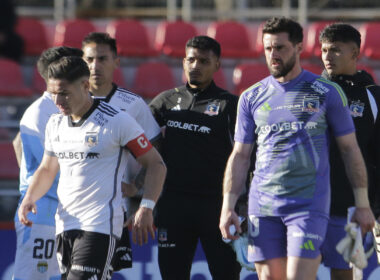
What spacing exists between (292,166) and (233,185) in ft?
1.37

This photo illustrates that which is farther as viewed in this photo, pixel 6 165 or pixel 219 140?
pixel 6 165

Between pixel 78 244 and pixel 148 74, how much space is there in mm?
6792

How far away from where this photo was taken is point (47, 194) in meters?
5.54

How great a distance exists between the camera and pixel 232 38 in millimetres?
12242

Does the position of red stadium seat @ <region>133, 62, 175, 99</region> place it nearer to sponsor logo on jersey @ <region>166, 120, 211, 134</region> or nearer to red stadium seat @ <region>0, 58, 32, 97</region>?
red stadium seat @ <region>0, 58, 32, 97</region>

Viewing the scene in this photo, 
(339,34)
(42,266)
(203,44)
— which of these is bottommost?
(42,266)

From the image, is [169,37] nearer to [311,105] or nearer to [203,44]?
[203,44]

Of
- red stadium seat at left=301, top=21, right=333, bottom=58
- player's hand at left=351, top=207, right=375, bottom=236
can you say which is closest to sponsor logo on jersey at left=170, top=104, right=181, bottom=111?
player's hand at left=351, top=207, right=375, bottom=236

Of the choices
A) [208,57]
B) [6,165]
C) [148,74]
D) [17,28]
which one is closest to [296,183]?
[208,57]

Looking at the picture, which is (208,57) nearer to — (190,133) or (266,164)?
(190,133)

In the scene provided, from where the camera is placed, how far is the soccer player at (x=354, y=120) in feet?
18.2

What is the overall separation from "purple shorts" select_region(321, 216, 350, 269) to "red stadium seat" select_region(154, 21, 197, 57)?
680 centimetres

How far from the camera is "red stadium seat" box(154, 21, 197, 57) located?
12094 mm

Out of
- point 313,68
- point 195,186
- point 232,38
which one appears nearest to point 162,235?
point 195,186
